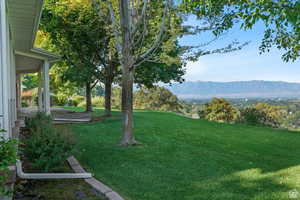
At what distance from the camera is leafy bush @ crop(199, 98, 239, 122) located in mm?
16422

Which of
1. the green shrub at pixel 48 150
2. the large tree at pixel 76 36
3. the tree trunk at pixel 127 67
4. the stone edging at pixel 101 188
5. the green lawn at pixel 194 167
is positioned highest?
the large tree at pixel 76 36

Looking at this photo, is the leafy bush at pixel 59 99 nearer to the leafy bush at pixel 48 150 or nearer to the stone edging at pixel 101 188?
the stone edging at pixel 101 188

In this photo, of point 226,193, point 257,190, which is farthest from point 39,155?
point 257,190

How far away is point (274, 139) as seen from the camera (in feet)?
27.3

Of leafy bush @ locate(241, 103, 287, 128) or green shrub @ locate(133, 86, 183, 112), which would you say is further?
green shrub @ locate(133, 86, 183, 112)

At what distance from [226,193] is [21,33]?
6525mm

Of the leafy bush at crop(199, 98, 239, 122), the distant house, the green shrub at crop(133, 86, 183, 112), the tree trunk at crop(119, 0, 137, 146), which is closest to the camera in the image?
the distant house

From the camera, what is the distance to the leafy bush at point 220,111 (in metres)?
16.4

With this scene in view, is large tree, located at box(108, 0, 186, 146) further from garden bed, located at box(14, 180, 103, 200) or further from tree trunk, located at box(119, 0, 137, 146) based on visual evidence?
garden bed, located at box(14, 180, 103, 200)

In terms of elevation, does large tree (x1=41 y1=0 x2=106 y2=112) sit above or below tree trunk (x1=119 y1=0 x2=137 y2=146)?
above

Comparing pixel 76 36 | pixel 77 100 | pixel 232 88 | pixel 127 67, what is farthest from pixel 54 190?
pixel 232 88

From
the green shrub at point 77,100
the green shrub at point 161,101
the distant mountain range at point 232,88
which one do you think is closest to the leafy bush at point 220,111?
the green shrub at point 161,101

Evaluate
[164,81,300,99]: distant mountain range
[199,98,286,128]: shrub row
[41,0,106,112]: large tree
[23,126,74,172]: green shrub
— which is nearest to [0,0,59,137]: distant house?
[23,126,74,172]: green shrub

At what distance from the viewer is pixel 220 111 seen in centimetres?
1659
